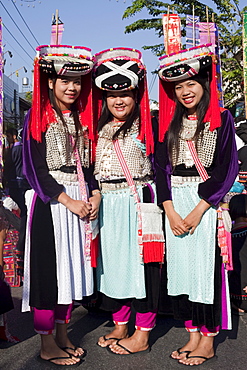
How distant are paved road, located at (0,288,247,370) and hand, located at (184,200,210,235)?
2.95 feet

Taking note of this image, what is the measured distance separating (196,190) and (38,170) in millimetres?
1016

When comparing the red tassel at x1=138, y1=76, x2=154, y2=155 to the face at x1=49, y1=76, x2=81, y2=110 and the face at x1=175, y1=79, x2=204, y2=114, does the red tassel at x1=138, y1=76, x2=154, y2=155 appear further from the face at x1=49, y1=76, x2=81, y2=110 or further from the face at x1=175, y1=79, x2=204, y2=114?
the face at x1=49, y1=76, x2=81, y2=110

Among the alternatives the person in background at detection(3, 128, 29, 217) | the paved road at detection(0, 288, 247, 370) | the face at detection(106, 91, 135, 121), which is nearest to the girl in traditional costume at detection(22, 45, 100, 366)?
the paved road at detection(0, 288, 247, 370)

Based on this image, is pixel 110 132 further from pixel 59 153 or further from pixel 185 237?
pixel 185 237

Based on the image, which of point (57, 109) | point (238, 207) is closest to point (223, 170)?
point (57, 109)

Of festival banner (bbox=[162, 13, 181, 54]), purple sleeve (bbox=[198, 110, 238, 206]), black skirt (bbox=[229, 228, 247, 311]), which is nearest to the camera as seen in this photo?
purple sleeve (bbox=[198, 110, 238, 206])

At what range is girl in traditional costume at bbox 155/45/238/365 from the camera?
2.66 m

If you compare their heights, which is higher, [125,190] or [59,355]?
[125,190]

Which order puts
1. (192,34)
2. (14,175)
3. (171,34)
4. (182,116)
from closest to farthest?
(182,116)
(171,34)
(192,34)
(14,175)

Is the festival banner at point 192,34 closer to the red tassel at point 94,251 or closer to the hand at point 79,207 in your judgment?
the hand at point 79,207

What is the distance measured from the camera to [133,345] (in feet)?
9.45

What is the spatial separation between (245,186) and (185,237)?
253 cm

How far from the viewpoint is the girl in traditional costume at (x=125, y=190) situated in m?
2.81

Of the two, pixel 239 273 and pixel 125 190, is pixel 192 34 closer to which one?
pixel 125 190
